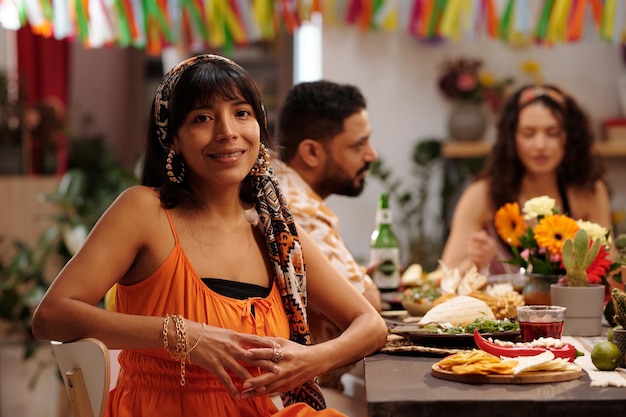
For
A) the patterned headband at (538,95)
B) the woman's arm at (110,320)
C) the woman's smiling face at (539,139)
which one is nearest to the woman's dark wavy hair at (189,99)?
the woman's arm at (110,320)

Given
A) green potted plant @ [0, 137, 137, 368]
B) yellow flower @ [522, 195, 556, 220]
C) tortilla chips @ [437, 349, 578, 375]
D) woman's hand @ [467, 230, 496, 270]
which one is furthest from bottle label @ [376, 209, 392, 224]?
green potted plant @ [0, 137, 137, 368]

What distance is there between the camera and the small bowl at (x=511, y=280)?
8.59 feet

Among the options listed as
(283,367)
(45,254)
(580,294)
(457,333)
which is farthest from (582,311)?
(45,254)

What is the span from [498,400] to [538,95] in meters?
2.54

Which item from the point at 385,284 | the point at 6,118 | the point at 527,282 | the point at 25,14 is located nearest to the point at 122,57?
the point at 6,118

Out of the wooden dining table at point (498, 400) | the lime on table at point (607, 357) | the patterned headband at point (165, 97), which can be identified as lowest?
the wooden dining table at point (498, 400)

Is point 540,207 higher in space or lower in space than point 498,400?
higher

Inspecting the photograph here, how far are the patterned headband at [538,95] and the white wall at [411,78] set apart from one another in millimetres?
1561

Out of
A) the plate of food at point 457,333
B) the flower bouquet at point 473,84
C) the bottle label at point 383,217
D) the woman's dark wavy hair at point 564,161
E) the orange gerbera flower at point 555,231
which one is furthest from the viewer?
the flower bouquet at point 473,84

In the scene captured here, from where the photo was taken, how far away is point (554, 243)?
2.32m

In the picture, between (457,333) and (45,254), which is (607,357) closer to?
(457,333)

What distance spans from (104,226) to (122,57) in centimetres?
644

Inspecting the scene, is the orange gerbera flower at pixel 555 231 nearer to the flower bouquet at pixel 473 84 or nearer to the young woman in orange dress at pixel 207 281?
the young woman in orange dress at pixel 207 281

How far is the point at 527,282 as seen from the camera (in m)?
2.37
